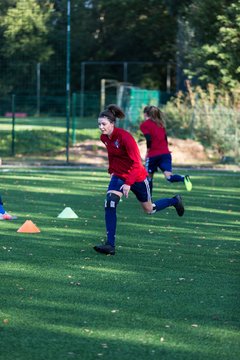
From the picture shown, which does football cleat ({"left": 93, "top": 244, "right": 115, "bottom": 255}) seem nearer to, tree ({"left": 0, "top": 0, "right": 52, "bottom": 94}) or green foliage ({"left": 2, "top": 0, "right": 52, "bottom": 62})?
tree ({"left": 0, "top": 0, "right": 52, "bottom": 94})

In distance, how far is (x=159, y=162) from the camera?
17234 mm

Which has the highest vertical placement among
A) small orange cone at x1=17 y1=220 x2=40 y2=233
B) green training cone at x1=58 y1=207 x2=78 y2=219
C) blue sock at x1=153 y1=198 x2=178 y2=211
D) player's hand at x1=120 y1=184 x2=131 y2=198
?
player's hand at x1=120 y1=184 x2=131 y2=198

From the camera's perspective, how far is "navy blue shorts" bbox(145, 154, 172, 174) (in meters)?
17.1

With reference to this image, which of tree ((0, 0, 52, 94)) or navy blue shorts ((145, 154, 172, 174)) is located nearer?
navy blue shorts ((145, 154, 172, 174))

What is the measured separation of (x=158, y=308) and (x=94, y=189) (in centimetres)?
1176

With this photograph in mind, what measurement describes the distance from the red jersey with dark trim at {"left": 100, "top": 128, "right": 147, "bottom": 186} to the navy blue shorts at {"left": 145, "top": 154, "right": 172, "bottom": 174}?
580cm

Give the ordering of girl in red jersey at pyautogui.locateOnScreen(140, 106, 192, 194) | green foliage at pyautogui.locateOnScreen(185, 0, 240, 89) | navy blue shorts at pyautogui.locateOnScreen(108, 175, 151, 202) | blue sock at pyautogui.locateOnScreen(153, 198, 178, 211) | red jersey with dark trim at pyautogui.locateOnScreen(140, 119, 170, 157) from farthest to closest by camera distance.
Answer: green foliage at pyautogui.locateOnScreen(185, 0, 240, 89)
red jersey with dark trim at pyautogui.locateOnScreen(140, 119, 170, 157)
girl in red jersey at pyautogui.locateOnScreen(140, 106, 192, 194)
blue sock at pyautogui.locateOnScreen(153, 198, 178, 211)
navy blue shorts at pyautogui.locateOnScreen(108, 175, 151, 202)

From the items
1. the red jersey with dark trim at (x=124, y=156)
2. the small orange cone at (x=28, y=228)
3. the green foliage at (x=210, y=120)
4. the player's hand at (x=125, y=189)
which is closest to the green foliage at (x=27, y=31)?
the green foliage at (x=210, y=120)

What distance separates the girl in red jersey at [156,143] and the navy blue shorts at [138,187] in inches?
184

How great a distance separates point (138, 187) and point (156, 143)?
18.0 feet

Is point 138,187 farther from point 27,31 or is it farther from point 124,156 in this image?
point 27,31

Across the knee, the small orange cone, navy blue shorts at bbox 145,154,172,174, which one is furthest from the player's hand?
navy blue shorts at bbox 145,154,172,174

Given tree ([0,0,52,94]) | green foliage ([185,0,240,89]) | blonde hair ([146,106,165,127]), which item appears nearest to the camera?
blonde hair ([146,106,165,127])

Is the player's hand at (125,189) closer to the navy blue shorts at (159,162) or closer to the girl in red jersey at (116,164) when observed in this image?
the girl in red jersey at (116,164)
